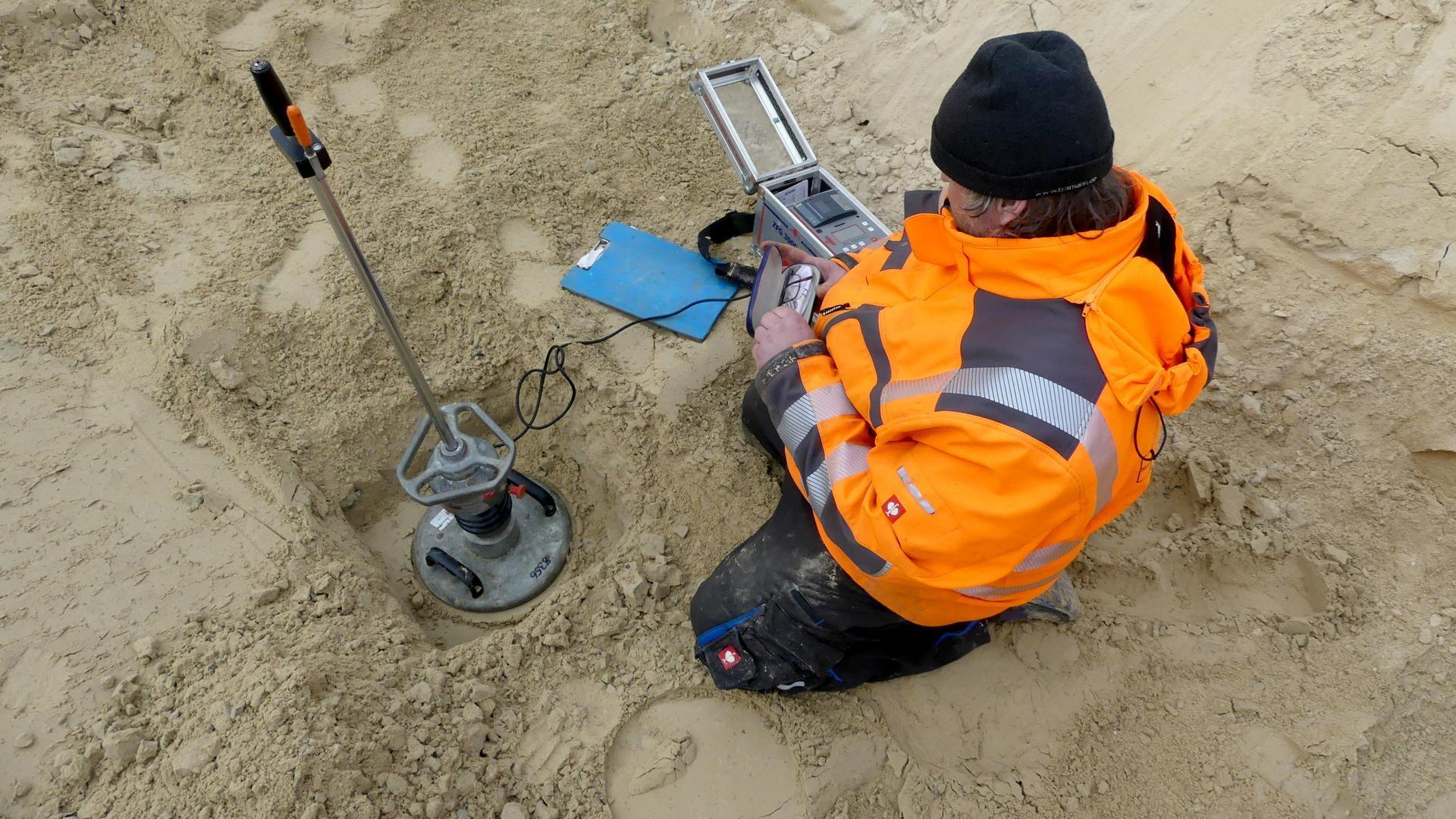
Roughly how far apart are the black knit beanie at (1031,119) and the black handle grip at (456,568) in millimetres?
2000

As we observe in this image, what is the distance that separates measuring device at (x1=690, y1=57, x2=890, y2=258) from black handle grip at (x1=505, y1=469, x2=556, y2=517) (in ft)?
4.23

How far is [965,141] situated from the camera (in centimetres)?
135

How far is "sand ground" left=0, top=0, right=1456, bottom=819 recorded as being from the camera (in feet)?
6.33

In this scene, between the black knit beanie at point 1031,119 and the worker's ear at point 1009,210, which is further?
the worker's ear at point 1009,210

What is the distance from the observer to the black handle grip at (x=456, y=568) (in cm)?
247

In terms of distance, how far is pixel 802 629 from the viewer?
6.71 feet

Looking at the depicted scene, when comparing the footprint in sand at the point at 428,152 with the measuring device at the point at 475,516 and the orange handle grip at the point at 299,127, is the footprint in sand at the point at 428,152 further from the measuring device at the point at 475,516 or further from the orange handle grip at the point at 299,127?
the orange handle grip at the point at 299,127

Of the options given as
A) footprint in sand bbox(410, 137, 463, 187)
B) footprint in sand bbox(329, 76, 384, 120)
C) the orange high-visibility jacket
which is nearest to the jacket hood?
the orange high-visibility jacket

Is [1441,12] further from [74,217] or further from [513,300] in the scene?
[74,217]

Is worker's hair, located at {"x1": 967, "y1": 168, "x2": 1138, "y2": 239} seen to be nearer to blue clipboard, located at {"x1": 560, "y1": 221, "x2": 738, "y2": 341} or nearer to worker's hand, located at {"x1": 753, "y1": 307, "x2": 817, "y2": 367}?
worker's hand, located at {"x1": 753, "y1": 307, "x2": 817, "y2": 367}

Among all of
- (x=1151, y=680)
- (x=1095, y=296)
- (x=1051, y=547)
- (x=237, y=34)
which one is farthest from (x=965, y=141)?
(x=237, y=34)

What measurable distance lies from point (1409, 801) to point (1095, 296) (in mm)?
1653

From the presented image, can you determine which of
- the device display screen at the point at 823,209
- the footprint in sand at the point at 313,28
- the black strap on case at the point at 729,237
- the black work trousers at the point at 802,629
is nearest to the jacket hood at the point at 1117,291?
the black work trousers at the point at 802,629

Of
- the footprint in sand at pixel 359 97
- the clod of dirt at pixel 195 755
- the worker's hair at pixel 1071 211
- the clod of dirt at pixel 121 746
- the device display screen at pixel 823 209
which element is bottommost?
the clod of dirt at pixel 195 755
